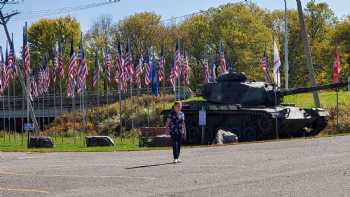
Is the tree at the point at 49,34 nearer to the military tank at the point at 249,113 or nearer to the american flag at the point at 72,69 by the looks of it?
the american flag at the point at 72,69

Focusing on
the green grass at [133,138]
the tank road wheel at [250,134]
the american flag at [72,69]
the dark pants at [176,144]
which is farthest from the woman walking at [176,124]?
the american flag at [72,69]

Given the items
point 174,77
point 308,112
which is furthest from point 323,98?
point 308,112

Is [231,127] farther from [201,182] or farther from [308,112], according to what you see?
[201,182]

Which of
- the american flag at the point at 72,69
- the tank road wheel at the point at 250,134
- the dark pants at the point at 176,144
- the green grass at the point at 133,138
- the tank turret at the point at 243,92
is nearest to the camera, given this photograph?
the dark pants at the point at 176,144

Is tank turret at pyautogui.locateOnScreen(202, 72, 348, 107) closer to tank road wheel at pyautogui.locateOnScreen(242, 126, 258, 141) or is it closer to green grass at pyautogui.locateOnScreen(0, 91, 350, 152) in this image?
tank road wheel at pyautogui.locateOnScreen(242, 126, 258, 141)

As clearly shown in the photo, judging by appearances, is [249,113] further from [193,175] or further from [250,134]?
[193,175]

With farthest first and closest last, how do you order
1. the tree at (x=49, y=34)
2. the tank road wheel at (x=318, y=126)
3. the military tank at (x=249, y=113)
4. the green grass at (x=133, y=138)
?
the tree at (x=49, y=34), the tank road wheel at (x=318, y=126), the green grass at (x=133, y=138), the military tank at (x=249, y=113)

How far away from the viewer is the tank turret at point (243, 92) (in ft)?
97.1

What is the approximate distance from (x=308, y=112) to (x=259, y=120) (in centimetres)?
234

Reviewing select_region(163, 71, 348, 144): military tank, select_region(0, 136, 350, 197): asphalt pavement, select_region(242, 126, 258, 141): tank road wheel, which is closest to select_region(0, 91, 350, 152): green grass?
select_region(163, 71, 348, 144): military tank

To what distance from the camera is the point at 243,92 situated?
29766mm

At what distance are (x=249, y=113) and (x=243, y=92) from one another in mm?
1937

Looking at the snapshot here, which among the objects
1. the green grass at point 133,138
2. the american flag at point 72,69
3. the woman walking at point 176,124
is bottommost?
the green grass at point 133,138

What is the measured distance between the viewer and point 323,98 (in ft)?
141
